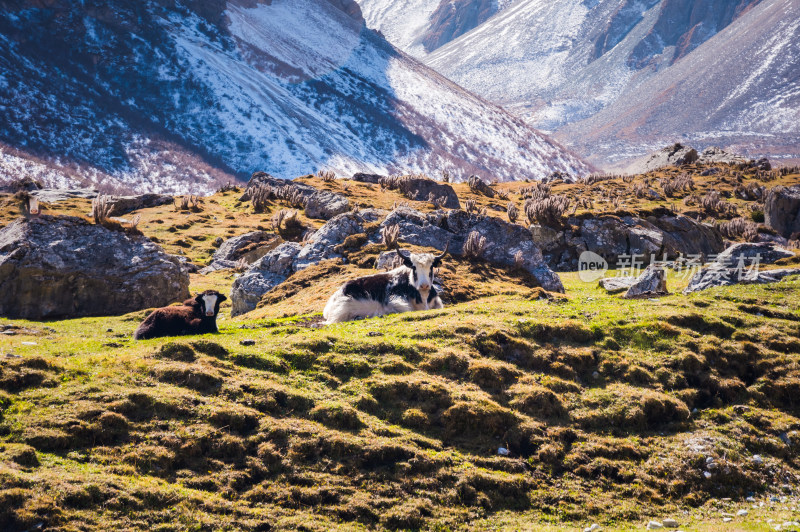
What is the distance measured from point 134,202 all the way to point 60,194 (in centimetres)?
549

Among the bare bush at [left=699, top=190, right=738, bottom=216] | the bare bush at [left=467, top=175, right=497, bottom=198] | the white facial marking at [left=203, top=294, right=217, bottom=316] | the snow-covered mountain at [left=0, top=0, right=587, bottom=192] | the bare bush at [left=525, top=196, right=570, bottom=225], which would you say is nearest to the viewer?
the white facial marking at [left=203, top=294, right=217, bottom=316]

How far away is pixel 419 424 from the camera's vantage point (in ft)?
25.9

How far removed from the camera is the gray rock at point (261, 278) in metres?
18.5

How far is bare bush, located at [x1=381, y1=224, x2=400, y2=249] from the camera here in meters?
18.0

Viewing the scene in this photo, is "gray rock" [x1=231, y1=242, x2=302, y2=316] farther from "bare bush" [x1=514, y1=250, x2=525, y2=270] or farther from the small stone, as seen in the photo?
the small stone

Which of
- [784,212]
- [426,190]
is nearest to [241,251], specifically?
[426,190]

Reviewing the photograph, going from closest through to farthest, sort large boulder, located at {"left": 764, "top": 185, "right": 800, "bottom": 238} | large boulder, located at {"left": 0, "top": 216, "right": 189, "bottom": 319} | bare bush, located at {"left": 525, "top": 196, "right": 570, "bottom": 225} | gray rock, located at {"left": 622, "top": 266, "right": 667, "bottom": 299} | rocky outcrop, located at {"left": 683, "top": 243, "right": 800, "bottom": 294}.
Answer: rocky outcrop, located at {"left": 683, "top": 243, "right": 800, "bottom": 294}
gray rock, located at {"left": 622, "top": 266, "right": 667, "bottom": 299}
large boulder, located at {"left": 0, "top": 216, "right": 189, "bottom": 319}
bare bush, located at {"left": 525, "top": 196, "right": 570, "bottom": 225}
large boulder, located at {"left": 764, "top": 185, "right": 800, "bottom": 238}

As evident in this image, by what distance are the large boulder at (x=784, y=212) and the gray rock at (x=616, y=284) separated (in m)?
22.3

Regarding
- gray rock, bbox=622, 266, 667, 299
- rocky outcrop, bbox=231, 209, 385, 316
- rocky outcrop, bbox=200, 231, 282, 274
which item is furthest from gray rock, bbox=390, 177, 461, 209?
gray rock, bbox=622, 266, 667, 299

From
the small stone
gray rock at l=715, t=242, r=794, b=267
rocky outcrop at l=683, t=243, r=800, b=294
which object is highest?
gray rock at l=715, t=242, r=794, b=267

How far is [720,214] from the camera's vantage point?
38.6 meters

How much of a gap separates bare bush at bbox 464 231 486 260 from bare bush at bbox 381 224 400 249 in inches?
94.7

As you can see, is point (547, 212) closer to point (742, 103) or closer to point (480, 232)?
point (480, 232)

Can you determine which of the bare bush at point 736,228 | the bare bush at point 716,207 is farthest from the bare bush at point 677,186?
the bare bush at point 736,228
